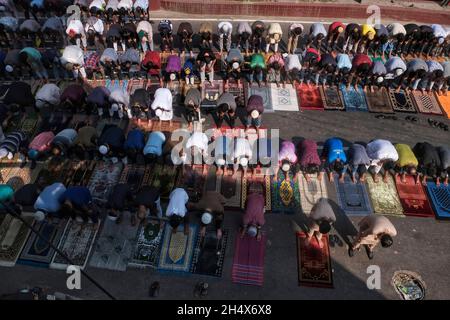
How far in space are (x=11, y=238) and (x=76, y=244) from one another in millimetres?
3160

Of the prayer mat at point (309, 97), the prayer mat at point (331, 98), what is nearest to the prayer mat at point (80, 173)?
the prayer mat at point (309, 97)

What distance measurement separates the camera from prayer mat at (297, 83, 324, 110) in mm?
23297

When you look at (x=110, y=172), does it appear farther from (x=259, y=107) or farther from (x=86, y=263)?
(x=259, y=107)

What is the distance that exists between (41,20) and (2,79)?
8.37 meters

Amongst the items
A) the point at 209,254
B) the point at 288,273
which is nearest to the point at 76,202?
the point at 209,254

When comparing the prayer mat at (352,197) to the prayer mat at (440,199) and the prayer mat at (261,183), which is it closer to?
the prayer mat at (440,199)

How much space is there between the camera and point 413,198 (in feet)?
61.1

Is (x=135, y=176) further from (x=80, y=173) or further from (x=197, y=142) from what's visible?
(x=197, y=142)

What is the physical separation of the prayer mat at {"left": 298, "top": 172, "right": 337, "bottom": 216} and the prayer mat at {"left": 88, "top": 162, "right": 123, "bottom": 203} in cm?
973

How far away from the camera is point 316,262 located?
16266 mm

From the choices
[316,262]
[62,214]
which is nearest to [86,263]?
[62,214]

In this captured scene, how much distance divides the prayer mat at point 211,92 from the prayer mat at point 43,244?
10848 mm

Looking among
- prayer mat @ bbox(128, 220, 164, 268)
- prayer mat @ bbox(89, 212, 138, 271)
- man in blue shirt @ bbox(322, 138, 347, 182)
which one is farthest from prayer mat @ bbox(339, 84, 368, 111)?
prayer mat @ bbox(89, 212, 138, 271)

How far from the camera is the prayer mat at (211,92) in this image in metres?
23.2
